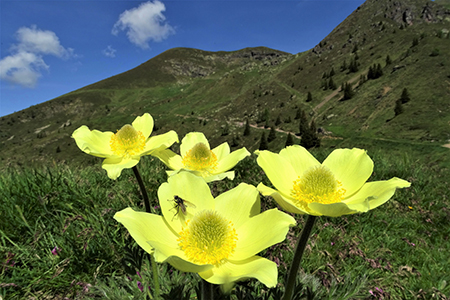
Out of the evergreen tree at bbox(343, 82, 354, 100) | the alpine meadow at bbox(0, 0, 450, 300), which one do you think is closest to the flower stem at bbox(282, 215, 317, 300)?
the alpine meadow at bbox(0, 0, 450, 300)

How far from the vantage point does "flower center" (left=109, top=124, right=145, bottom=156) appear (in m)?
2.25

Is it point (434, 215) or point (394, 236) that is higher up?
point (394, 236)

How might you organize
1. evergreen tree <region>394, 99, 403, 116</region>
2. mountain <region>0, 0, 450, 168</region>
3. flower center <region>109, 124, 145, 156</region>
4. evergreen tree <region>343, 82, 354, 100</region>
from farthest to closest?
evergreen tree <region>343, 82, 354, 100</region>, evergreen tree <region>394, 99, 403, 116</region>, mountain <region>0, 0, 450, 168</region>, flower center <region>109, 124, 145, 156</region>

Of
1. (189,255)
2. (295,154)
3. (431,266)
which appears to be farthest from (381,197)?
(431,266)

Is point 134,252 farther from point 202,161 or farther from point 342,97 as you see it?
point 342,97

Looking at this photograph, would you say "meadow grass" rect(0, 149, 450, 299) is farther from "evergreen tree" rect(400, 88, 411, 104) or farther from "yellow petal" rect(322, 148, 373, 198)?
"evergreen tree" rect(400, 88, 411, 104)

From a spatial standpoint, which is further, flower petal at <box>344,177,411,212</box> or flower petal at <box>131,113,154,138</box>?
flower petal at <box>131,113,154,138</box>

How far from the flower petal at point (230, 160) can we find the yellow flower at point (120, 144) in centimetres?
57

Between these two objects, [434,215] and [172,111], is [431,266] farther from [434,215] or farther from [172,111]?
[172,111]

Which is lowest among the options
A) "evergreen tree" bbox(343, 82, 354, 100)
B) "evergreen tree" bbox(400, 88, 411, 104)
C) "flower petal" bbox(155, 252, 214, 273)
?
"evergreen tree" bbox(400, 88, 411, 104)

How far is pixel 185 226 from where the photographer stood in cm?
161

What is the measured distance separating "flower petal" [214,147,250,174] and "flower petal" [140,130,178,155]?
0.57m

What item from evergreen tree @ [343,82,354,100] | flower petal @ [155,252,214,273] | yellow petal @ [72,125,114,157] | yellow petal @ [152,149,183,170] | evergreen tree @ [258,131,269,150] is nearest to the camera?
flower petal @ [155,252,214,273]

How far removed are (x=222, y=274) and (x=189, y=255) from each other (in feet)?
0.91
